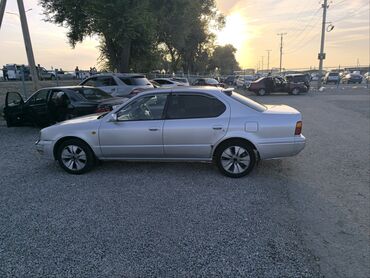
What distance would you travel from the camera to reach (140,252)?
11.0 feet

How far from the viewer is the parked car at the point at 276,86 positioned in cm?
2850

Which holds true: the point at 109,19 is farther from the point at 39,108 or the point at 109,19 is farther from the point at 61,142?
the point at 61,142

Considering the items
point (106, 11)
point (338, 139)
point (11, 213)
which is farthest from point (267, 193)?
point (106, 11)

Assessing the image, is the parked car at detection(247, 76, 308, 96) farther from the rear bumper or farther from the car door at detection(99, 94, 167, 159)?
the car door at detection(99, 94, 167, 159)

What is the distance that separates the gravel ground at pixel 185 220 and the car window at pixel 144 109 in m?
1.05

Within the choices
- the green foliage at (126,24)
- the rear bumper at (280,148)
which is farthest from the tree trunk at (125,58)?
the rear bumper at (280,148)

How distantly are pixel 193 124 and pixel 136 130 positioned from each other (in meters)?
1.03

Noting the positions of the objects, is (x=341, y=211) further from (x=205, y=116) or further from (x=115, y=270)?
(x=115, y=270)

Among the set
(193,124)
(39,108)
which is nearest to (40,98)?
(39,108)

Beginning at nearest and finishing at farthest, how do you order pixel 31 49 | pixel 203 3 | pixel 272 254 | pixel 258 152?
pixel 272 254, pixel 258 152, pixel 31 49, pixel 203 3

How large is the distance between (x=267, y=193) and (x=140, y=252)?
2366 mm

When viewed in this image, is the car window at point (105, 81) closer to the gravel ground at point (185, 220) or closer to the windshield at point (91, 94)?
the windshield at point (91, 94)

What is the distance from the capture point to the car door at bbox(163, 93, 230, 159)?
5414mm

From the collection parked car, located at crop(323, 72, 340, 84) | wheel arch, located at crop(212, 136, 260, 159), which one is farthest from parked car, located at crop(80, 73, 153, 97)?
parked car, located at crop(323, 72, 340, 84)
